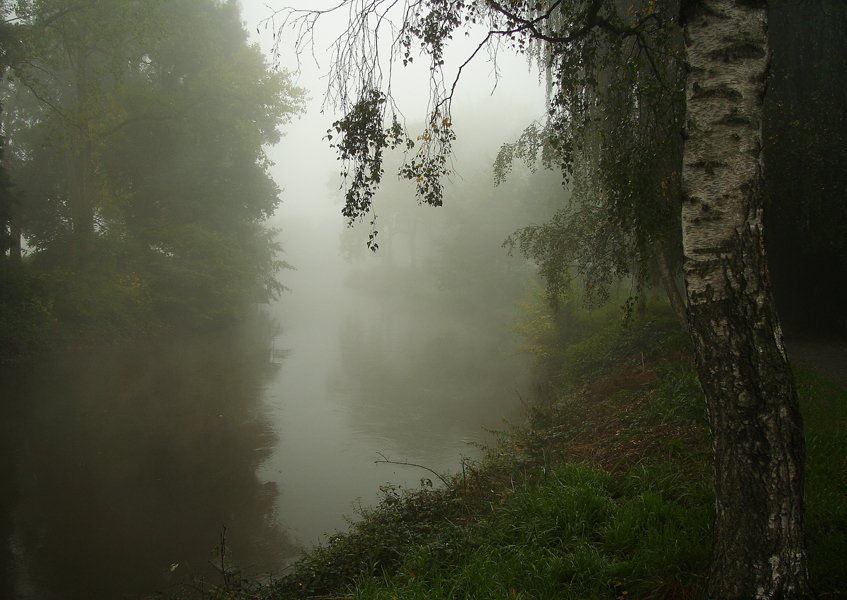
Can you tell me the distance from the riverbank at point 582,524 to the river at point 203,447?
129cm

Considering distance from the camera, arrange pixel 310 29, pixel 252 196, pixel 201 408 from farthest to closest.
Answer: pixel 252 196, pixel 201 408, pixel 310 29

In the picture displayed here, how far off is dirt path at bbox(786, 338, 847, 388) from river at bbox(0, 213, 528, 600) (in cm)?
510

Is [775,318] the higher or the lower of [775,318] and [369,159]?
the lower

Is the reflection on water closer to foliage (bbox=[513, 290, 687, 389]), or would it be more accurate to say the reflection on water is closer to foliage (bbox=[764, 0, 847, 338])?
foliage (bbox=[513, 290, 687, 389])

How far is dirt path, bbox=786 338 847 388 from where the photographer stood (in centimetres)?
718

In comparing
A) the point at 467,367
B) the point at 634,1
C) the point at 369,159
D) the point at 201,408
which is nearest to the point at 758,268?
the point at 369,159

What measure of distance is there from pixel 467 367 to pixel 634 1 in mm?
10813

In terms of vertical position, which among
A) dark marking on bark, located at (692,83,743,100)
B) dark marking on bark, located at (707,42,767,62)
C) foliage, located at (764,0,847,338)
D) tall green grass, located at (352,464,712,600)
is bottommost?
tall green grass, located at (352,464,712,600)

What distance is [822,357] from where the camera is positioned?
27.6 feet

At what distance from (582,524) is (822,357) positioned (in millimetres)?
7313

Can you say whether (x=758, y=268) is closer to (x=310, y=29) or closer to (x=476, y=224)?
(x=310, y=29)

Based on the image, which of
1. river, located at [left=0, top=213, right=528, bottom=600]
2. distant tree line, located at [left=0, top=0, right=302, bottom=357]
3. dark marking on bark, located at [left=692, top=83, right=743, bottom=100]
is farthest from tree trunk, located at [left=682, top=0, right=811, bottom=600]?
distant tree line, located at [left=0, top=0, right=302, bottom=357]

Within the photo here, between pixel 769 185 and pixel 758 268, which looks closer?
pixel 758 268

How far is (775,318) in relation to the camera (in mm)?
2424
